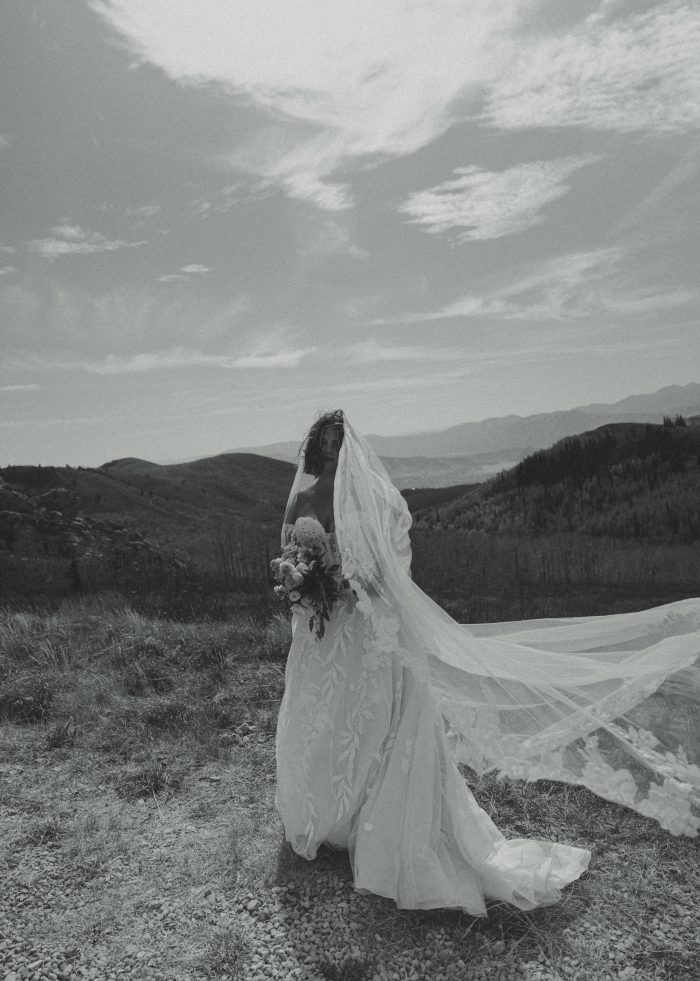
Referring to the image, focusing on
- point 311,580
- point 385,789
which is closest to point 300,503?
point 311,580

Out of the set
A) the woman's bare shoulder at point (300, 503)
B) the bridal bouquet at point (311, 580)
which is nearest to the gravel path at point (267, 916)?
the bridal bouquet at point (311, 580)

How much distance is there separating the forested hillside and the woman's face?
1644cm

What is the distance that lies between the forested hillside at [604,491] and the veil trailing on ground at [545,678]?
14.0 metres

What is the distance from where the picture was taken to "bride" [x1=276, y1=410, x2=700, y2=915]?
3828 mm

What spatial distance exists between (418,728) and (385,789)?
0.42 meters

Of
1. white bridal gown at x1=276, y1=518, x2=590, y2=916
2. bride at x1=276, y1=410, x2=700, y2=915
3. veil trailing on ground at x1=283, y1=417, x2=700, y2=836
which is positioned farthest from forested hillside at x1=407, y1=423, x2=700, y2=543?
white bridal gown at x1=276, y1=518, x2=590, y2=916

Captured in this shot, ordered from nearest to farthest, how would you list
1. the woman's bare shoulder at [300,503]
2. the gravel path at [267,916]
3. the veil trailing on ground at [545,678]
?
the gravel path at [267,916]
the veil trailing on ground at [545,678]
the woman's bare shoulder at [300,503]

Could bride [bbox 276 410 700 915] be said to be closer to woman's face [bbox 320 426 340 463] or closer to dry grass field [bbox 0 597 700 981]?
woman's face [bbox 320 426 340 463]

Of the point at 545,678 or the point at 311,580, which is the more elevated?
the point at 311,580

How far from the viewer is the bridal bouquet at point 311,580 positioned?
4219 millimetres

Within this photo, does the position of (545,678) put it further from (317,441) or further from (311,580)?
(317,441)

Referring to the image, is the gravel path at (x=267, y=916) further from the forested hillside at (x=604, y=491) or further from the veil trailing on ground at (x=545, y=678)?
the forested hillside at (x=604, y=491)

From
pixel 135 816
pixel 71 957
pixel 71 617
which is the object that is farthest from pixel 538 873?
pixel 71 617

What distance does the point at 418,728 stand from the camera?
13.4ft
